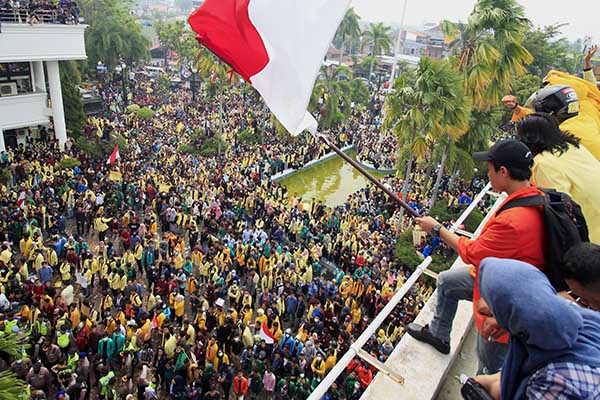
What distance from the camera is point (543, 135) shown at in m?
2.74

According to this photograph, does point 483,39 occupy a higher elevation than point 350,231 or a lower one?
higher

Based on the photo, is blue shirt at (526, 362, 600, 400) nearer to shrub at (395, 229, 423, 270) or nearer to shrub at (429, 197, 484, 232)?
shrub at (395, 229, 423, 270)

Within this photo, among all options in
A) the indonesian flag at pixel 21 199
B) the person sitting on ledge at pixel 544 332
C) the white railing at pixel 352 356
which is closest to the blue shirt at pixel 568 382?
the person sitting on ledge at pixel 544 332

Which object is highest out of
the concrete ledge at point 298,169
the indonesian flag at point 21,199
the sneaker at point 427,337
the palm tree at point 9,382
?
the sneaker at point 427,337

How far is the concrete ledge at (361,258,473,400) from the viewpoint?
9.19ft

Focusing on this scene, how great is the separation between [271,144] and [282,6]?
77.1ft

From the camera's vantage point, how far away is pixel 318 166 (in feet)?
87.6

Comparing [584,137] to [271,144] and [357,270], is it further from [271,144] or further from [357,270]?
[271,144]

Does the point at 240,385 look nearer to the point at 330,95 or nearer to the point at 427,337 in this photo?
the point at 427,337

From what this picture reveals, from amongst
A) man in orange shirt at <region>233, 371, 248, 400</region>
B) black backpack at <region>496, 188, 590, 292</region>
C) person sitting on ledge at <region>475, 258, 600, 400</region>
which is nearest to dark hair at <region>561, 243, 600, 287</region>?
person sitting on ledge at <region>475, 258, 600, 400</region>

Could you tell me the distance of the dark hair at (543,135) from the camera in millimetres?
2732

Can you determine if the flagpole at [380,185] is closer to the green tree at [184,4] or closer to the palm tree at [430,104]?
the palm tree at [430,104]

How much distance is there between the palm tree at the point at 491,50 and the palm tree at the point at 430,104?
0.87 meters

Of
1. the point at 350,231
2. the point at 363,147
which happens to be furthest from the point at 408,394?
the point at 363,147
